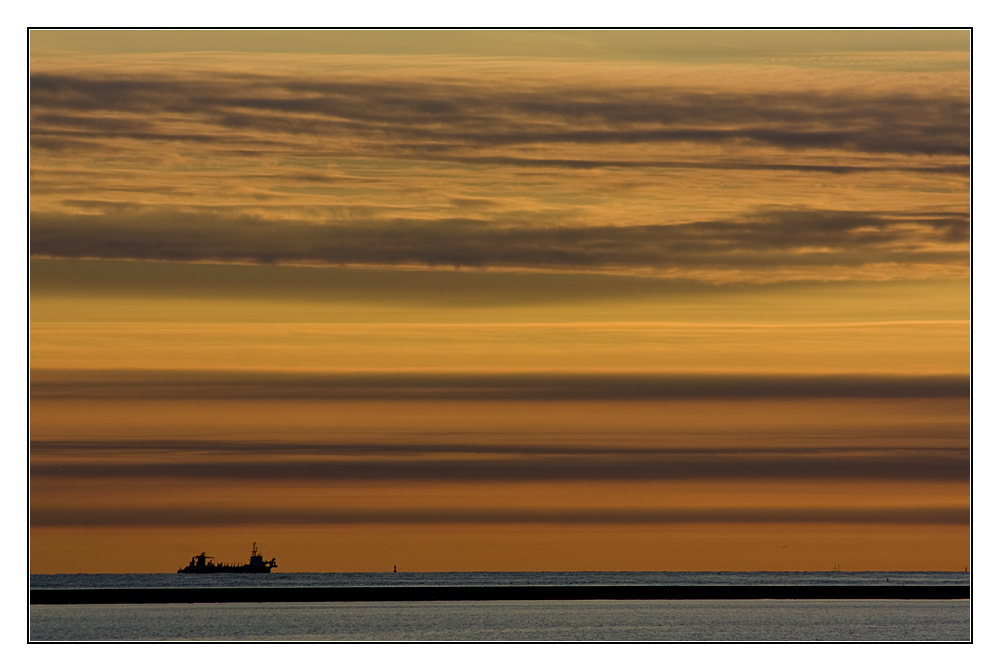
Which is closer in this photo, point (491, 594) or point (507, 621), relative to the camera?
point (507, 621)

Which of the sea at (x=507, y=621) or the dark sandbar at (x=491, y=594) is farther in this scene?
the dark sandbar at (x=491, y=594)

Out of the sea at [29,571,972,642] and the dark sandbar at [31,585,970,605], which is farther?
the dark sandbar at [31,585,970,605]

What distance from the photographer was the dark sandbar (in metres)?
70.2

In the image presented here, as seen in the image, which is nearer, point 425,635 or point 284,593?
point 425,635

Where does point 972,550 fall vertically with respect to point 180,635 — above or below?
below

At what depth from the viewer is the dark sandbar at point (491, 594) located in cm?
7025

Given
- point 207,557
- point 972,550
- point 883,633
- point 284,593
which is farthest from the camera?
point 207,557

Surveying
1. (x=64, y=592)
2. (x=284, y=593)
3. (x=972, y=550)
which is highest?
(x=284, y=593)

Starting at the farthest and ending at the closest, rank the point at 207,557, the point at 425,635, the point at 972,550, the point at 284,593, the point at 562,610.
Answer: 1. the point at 207,557
2. the point at 284,593
3. the point at 562,610
4. the point at 425,635
5. the point at 972,550

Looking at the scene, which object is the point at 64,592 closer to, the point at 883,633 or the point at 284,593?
the point at 284,593

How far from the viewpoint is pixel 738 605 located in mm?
69188

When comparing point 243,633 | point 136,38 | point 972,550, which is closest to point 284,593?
point 243,633

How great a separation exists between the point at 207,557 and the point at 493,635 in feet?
256

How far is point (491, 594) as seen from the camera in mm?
80438
